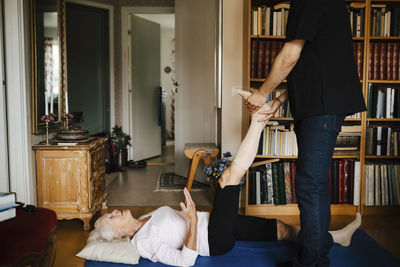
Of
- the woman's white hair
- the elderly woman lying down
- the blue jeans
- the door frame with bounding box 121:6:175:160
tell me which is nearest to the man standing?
the blue jeans

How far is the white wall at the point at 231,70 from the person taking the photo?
130 inches

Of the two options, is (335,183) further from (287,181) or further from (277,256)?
(277,256)

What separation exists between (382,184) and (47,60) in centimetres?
314

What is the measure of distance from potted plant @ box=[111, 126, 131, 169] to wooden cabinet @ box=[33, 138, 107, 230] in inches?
94.9

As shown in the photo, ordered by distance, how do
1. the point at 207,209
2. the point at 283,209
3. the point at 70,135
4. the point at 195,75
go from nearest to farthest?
the point at 70,135
the point at 283,209
the point at 207,209
the point at 195,75

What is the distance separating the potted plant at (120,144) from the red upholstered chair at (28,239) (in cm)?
352

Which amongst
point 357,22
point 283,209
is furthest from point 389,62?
point 283,209

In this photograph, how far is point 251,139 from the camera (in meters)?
1.90

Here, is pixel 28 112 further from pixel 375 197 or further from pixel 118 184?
pixel 375 197

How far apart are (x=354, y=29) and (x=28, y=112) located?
276cm

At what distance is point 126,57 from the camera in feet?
18.4

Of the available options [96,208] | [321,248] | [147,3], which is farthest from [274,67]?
[147,3]

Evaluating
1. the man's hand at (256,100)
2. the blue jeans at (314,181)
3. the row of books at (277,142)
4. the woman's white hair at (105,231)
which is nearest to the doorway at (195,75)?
the row of books at (277,142)

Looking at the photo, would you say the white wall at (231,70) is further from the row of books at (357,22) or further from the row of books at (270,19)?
the row of books at (357,22)
